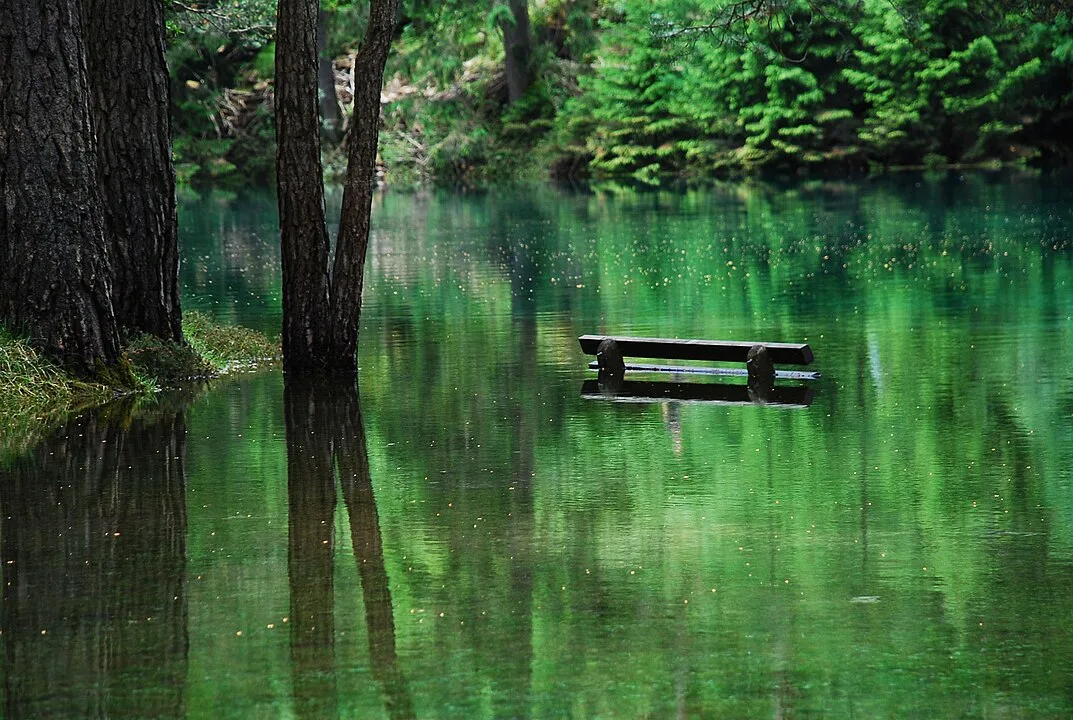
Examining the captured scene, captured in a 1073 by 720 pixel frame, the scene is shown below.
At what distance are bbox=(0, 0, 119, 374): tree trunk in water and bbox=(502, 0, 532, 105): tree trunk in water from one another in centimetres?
4165

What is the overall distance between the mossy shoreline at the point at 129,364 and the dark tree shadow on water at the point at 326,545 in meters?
1.34

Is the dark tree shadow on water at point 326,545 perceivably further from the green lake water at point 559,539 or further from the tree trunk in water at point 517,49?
the tree trunk in water at point 517,49

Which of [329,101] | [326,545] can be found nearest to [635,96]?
[329,101]

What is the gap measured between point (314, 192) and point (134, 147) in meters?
1.51

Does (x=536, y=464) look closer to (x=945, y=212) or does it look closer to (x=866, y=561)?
(x=866, y=561)

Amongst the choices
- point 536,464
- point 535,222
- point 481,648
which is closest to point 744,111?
point 535,222

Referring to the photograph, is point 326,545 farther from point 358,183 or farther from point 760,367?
point 358,183

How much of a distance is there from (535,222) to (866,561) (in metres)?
26.8

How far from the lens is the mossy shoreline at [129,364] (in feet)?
39.2

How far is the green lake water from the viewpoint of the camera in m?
6.04

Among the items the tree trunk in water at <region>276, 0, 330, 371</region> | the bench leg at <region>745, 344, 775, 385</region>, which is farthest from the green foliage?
the bench leg at <region>745, 344, 775, 385</region>

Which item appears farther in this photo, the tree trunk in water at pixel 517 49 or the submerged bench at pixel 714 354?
the tree trunk in water at pixel 517 49

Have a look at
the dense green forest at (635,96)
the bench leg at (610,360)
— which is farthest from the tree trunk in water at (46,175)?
the dense green forest at (635,96)

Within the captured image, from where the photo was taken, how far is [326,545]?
8.14 m
